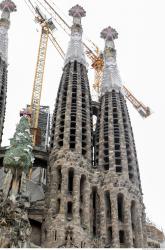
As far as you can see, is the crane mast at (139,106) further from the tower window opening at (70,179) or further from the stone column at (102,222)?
the stone column at (102,222)

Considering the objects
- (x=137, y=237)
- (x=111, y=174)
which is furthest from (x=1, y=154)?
(x=137, y=237)

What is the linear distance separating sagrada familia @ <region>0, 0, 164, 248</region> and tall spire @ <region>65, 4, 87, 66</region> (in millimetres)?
4351

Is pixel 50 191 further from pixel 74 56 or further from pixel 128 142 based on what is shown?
pixel 74 56

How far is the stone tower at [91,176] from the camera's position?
1757 inches

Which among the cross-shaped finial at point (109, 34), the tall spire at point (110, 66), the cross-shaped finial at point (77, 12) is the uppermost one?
the cross-shaped finial at point (77, 12)

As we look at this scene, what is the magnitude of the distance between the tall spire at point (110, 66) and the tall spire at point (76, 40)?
2.90m

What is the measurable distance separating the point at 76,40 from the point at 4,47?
29.0 feet

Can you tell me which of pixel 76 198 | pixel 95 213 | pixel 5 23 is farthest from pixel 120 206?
pixel 5 23

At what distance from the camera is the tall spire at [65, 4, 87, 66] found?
65.2 meters

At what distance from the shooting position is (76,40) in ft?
225

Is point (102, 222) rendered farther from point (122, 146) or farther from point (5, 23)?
point (5, 23)

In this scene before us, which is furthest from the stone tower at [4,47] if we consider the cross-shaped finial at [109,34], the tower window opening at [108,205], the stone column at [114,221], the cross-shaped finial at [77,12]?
the stone column at [114,221]

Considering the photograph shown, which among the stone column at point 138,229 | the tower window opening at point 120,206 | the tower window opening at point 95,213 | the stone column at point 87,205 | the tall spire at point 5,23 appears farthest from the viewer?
the tall spire at point 5,23

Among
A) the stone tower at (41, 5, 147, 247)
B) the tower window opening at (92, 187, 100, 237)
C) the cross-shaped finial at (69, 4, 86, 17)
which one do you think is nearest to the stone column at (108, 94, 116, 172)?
the stone tower at (41, 5, 147, 247)
